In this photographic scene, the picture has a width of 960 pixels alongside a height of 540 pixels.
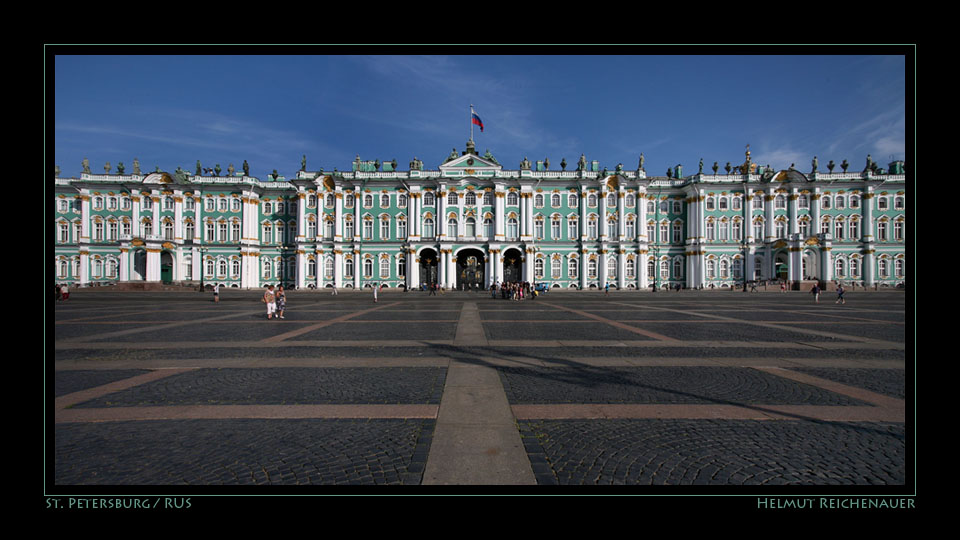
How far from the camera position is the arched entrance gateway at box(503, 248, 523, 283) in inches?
1731

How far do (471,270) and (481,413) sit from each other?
132 feet

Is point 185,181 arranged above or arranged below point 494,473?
above

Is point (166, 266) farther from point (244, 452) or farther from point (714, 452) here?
point (714, 452)

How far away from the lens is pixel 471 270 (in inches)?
1746

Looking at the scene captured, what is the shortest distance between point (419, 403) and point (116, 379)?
4.66m

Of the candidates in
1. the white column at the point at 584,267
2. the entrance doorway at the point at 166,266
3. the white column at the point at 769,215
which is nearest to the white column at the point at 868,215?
the white column at the point at 769,215

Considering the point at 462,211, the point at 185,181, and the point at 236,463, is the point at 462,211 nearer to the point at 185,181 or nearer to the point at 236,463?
the point at 185,181

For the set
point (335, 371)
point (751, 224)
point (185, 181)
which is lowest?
point (335, 371)

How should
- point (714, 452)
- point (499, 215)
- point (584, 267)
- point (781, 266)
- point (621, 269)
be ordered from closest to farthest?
point (714, 452)
point (499, 215)
point (584, 267)
point (621, 269)
point (781, 266)

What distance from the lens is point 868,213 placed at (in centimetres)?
4469

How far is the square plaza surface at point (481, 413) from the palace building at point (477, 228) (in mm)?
35910

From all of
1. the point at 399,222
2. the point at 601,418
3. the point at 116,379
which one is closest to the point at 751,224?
the point at 399,222

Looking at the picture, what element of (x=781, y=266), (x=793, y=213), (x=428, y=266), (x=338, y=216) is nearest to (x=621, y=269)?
(x=781, y=266)

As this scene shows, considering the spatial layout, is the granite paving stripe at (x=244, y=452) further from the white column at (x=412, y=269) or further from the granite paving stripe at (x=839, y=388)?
the white column at (x=412, y=269)
